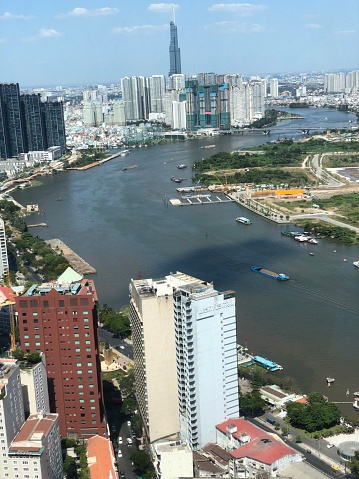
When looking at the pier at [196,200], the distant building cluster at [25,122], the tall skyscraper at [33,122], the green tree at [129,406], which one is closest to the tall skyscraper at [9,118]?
the distant building cluster at [25,122]

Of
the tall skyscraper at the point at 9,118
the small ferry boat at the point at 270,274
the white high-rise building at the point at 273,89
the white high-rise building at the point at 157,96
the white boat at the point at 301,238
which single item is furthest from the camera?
the white high-rise building at the point at 273,89

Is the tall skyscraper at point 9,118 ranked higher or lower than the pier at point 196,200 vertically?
higher

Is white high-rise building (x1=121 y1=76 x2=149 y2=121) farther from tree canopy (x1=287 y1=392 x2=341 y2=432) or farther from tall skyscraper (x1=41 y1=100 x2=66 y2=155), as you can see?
tree canopy (x1=287 y1=392 x2=341 y2=432)

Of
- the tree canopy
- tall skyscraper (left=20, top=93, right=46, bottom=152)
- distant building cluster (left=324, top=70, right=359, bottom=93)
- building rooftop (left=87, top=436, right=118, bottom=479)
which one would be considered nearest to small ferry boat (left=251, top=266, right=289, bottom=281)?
the tree canopy

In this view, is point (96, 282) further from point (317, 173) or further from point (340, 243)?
point (317, 173)

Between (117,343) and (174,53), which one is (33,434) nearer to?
(117,343)

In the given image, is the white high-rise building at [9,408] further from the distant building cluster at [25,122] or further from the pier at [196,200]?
the distant building cluster at [25,122]

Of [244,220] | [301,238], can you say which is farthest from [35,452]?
[244,220]
